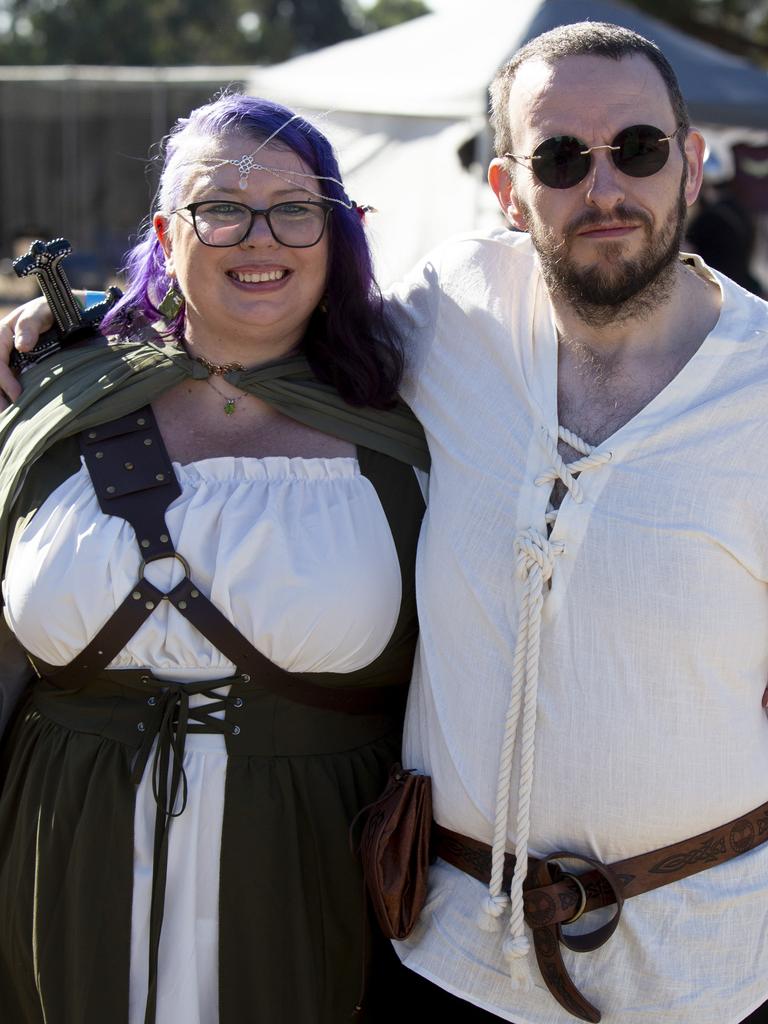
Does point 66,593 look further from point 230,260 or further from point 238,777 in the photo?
point 230,260

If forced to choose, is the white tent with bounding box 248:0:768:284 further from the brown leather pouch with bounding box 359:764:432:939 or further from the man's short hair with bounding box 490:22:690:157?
the brown leather pouch with bounding box 359:764:432:939

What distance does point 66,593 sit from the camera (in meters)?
1.98

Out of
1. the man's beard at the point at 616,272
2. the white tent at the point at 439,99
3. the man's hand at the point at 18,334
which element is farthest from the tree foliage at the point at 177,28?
the man's beard at the point at 616,272

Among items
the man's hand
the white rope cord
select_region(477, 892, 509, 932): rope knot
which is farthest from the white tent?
select_region(477, 892, 509, 932): rope knot

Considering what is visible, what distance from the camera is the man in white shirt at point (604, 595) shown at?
171cm

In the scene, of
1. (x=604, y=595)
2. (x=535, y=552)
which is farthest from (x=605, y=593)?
(x=535, y=552)

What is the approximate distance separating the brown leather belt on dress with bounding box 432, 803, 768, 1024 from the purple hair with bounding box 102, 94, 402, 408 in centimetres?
91

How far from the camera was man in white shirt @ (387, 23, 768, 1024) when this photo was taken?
1.71 m

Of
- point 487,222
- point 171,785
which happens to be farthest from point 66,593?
point 487,222

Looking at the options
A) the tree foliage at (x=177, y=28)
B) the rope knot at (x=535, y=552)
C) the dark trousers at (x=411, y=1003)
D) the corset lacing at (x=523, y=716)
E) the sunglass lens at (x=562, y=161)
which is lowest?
the dark trousers at (x=411, y=1003)

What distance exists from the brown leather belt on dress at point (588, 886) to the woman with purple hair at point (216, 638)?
0.41 meters

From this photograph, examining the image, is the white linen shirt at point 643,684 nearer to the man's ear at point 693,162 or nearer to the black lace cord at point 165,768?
the man's ear at point 693,162

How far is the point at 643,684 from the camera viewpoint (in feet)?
5.60

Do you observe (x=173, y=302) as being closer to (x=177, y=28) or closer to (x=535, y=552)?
(x=535, y=552)
